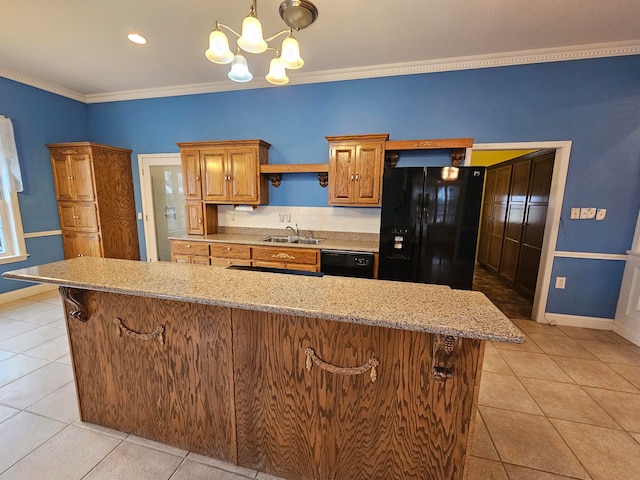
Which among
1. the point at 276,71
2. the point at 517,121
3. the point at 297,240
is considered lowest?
the point at 297,240

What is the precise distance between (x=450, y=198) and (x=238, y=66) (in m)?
2.17

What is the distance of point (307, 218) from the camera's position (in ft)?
12.2

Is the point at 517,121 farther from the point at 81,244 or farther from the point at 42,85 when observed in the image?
the point at 42,85

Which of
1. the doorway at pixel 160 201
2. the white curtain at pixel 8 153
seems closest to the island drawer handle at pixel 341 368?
the doorway at pixel 160 201

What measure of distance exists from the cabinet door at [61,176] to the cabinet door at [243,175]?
2.33 meters

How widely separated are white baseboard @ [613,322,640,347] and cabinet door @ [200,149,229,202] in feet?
15.4

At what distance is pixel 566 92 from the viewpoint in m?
2.82

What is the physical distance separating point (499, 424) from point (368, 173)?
243 centimetres

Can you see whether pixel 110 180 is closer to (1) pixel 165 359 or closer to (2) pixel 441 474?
(1) pixel 165 359

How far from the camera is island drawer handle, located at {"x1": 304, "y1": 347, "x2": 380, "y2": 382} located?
1.12m

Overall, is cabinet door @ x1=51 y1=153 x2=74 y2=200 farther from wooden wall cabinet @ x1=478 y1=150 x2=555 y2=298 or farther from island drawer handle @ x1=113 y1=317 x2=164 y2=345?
wooden wall cabinet @ x1=478 y1=150 x2=555 y2=298

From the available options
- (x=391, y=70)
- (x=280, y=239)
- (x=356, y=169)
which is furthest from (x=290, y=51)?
(x=280, y=239)

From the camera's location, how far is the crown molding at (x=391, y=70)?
268cm

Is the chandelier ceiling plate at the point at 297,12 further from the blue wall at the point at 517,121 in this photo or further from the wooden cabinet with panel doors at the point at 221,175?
the wooden cabinet with panel doors at the point at 221,175
